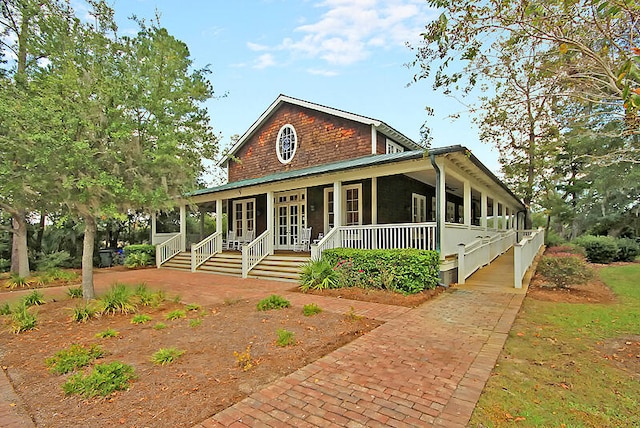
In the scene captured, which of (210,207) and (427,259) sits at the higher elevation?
(210,207)

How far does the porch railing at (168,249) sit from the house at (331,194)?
47 millimetres

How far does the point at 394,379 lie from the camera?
134 inches

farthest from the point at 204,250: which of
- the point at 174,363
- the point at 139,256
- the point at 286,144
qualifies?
the point at 174,363

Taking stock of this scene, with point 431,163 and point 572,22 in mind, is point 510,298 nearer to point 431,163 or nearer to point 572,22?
point 431,163

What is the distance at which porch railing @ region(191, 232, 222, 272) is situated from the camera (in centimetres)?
1365

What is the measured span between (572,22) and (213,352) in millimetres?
6569

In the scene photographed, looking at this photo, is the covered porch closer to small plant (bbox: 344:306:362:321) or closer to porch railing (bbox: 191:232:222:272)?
porch railing (bbox: 191:232:222:272)

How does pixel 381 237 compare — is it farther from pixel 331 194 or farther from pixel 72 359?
pixel 72 359

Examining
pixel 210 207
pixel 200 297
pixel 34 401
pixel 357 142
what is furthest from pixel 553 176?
pixel 34 401

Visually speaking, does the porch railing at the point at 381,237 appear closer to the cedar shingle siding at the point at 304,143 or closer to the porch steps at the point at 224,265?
the porch steps at the point at 224,265

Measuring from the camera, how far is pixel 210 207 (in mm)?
18094

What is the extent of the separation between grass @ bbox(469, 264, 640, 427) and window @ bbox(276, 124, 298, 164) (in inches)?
458

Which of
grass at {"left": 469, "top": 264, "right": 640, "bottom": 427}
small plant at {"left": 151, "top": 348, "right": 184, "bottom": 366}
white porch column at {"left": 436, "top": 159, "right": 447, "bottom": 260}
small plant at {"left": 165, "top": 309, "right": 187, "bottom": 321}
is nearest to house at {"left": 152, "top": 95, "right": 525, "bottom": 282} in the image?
white porch column at {"left": 436, "top": 159, "right": 447, "bottom": 260}

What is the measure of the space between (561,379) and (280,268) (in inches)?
335
